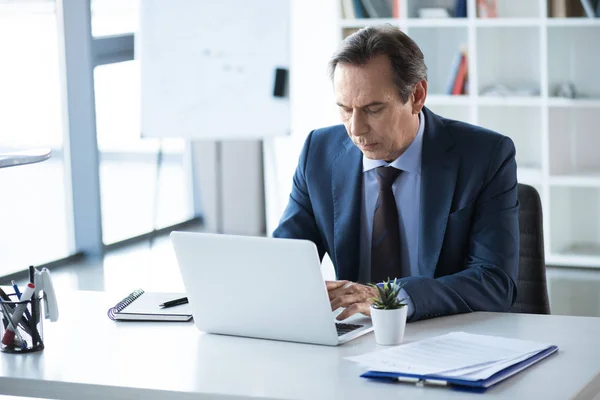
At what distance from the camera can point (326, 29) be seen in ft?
19.4

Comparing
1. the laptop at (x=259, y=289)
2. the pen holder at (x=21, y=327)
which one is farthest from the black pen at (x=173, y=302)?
the pen holder at (x=21, y=327)

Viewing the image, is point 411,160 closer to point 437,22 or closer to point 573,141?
point 437,22

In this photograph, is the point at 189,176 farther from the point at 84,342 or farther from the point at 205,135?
the point at 84,342

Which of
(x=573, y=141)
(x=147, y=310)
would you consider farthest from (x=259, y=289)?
(x=573, y=141)

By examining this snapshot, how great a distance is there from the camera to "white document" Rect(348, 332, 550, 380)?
5.00ft

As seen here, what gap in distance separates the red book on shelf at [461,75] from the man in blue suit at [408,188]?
11.0 feet

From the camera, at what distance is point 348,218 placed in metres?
2.32

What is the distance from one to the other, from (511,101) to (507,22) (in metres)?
0.46

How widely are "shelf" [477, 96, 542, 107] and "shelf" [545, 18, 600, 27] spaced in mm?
428

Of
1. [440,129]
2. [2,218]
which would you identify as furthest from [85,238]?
[440,129]

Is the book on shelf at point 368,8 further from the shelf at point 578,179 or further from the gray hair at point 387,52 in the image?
the gray hair at point 387,52

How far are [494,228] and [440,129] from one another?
319mm

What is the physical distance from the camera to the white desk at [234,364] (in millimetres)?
1487

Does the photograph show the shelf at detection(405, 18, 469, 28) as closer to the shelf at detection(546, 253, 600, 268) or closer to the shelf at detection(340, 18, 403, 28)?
the shelf at detection(340, 18, 403, 28)
